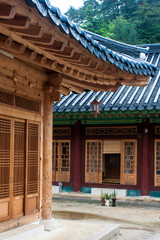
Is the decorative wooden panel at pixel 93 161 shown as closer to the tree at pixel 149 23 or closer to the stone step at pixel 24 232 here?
the stone step at pixel 24 232

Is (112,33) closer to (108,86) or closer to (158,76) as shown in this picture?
(158,76)

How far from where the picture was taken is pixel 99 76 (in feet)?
24.6

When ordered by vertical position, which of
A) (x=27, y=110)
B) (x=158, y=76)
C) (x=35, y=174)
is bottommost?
(x=35, y=174)

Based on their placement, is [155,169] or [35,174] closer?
[35,174]

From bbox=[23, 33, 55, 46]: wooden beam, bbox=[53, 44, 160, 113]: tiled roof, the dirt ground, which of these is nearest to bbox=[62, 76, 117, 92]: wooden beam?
bbox=[23, 33, 55, 46]: wooden beam

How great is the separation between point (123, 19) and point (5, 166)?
29473mm

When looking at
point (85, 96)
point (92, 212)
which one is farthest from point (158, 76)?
point (92, 212)

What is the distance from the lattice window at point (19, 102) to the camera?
6.31 metres

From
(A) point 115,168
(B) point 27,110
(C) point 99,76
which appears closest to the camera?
(B) point 27,110

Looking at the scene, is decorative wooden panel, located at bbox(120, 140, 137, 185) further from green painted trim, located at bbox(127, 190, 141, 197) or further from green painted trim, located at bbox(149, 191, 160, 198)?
green painted trim, located at bbox(149, 191, 160, 198)

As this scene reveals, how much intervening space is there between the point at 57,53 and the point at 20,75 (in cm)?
132

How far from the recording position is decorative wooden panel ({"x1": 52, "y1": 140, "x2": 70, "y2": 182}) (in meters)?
15.9

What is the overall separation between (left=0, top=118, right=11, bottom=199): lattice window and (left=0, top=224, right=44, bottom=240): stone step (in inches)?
24.6

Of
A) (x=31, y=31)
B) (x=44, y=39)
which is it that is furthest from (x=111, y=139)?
(x=31, y=31)
